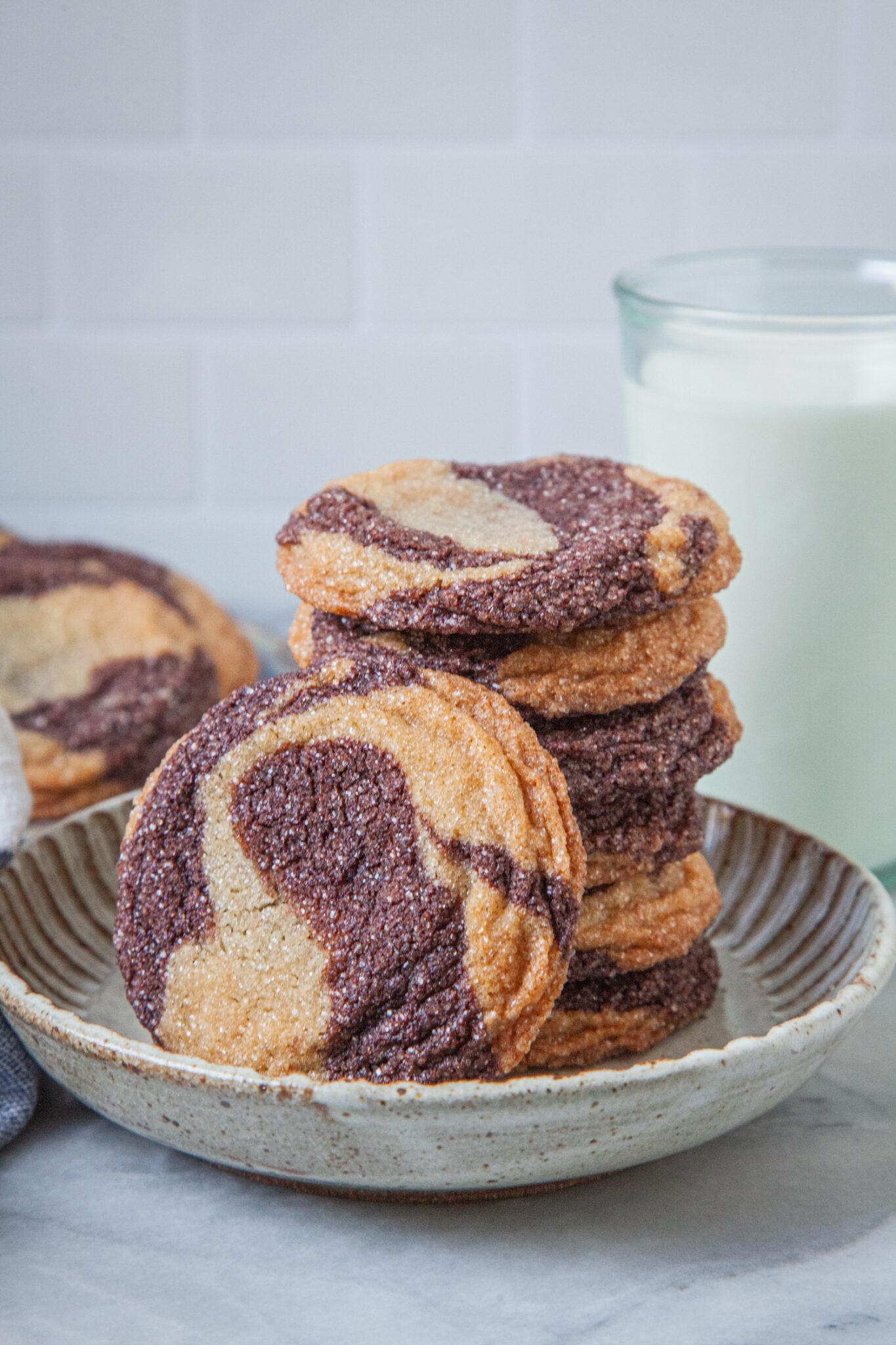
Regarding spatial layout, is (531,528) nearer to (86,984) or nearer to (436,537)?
(436,537)

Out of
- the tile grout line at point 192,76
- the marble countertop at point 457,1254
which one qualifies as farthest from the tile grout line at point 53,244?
the marble countertop at point 457,1254

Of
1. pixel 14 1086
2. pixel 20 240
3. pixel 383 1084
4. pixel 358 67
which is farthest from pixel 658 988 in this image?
pixel 20 240

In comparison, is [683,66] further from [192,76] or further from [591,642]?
[591,642]

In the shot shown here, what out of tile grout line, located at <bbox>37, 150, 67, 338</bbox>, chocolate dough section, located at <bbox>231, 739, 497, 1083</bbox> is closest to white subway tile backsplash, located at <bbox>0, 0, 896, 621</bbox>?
tile grout line, located at <bbox>37, 150, 67, 338</bbox>

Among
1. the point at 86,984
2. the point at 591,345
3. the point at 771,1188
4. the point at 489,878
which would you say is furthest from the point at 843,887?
the point at 591,345

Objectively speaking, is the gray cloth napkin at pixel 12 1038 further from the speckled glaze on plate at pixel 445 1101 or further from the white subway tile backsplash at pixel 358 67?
the white subway tile backsplash at pixel 358 67

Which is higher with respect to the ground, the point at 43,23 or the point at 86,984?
the point at 43,23
